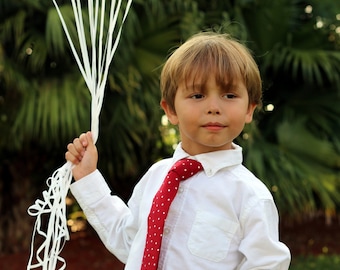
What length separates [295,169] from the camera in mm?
5531

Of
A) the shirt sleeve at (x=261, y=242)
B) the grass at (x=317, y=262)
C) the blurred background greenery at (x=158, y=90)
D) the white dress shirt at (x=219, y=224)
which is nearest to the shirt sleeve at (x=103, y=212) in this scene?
the white dress shirt at (x=219, y=224)

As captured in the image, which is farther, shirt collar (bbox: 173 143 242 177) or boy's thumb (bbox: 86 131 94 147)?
boy's thumb (bbox: 86 131 94 147)

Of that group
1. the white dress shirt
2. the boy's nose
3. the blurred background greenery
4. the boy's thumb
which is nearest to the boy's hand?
the boy's thumb

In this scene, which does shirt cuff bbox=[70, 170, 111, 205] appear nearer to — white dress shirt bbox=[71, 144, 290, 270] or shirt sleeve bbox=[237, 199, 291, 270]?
white dress shirt bbox=[71, 144, 290, 270]

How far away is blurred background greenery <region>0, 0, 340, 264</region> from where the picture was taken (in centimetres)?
539

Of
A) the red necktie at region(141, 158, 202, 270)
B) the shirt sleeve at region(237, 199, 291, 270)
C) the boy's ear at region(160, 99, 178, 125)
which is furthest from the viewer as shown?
the boy's ear at region(160, 99, 178, 125)

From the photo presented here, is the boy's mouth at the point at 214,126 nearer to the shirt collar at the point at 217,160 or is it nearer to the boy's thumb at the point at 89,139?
the shirt collar at the point at 217,160

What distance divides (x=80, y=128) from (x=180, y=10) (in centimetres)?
116

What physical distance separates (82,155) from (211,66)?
0.56 meters

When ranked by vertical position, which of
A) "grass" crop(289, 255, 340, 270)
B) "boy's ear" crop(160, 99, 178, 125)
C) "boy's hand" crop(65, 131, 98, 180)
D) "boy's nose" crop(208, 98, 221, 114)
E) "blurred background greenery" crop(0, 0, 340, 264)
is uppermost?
"boy's nose" crop(208, 98, 221, 114)

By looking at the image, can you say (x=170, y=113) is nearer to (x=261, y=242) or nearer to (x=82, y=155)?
(x=82, y=155)

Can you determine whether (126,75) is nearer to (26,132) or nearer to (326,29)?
(26,132)

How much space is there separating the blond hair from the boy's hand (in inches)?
12.1

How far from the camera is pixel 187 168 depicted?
83.2 inches
